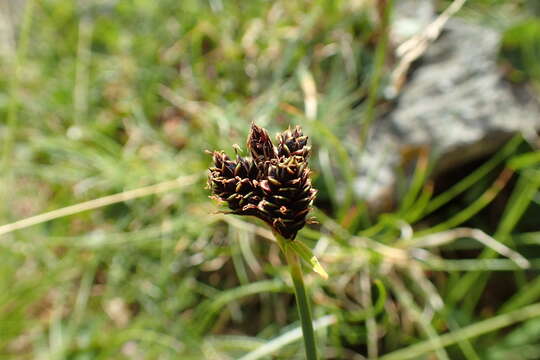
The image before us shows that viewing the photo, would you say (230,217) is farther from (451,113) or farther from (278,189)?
(278,189)

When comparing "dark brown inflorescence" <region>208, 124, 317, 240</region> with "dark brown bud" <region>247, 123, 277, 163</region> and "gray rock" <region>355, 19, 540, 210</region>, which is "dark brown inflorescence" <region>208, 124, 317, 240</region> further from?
"gray rock" <region>355, 19, 540, 210</region>

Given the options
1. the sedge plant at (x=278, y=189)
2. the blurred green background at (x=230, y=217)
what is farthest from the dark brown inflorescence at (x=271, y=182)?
the blurred green background at (x=230, y=217)

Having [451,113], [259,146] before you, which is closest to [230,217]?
[451,113]

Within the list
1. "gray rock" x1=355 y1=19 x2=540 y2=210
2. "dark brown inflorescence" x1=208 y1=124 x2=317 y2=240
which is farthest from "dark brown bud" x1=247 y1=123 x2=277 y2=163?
"gray rock" x1=355 y1=19 x2=540 y2=210

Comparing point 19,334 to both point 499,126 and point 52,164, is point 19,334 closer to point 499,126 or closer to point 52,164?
point 52,164

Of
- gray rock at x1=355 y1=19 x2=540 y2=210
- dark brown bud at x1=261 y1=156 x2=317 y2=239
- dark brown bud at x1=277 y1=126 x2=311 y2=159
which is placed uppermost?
gray rock at x1=355 y1=19 x2=540 y2=210

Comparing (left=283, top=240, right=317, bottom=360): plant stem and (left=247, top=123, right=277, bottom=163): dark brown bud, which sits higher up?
(left=247, top=123, right=277, bottom=163): dark brown bud

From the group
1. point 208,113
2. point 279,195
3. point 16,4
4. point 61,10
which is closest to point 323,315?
point 208,113
